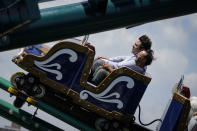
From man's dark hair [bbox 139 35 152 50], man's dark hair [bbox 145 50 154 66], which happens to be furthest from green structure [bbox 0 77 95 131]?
man's dark hair [bbox 139 35 152 50]

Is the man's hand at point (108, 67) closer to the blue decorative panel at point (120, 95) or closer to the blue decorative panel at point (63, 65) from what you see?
the blue decorative panel at point (120, 95)

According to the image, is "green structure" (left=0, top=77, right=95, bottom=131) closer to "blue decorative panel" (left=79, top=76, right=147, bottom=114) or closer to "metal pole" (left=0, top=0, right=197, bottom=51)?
"blue decorative panel" (left=79, top=76, right=147, bottom=114)

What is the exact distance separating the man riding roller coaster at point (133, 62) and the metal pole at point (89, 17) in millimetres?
2099

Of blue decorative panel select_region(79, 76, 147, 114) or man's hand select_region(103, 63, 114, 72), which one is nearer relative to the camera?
blue decorative panel select_region(79, 76, 147, 114)

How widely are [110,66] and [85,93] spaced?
40 centimetres

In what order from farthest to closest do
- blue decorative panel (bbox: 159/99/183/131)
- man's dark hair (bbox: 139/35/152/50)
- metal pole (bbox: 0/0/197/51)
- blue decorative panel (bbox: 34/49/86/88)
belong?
man's dark hair (bbox: 139/35/152/50) → blue decorative panel (bbox: 159/99/183/131) → blue decorative panel (bbox: 34/49/86/88) → metal pole (bbox: 0/0/197/51)

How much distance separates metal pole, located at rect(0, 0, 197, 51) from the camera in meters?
1.09

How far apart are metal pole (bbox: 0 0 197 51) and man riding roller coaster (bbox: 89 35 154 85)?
6.89ft

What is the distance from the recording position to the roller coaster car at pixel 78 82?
3137mm

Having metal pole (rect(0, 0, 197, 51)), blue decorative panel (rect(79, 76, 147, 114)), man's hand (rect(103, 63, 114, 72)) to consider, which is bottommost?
blue decorative panel (rect(79, 76, 147, 114))

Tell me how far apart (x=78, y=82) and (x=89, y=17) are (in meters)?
2.09

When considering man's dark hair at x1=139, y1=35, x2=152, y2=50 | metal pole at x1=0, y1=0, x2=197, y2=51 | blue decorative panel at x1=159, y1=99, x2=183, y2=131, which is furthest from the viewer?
man's dark hair at x1=139, y1=35, x2=152, y2=50

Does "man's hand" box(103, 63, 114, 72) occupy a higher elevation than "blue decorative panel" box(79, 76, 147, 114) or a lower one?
higher

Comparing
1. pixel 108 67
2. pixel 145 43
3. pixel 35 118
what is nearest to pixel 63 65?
pixel 108 67
